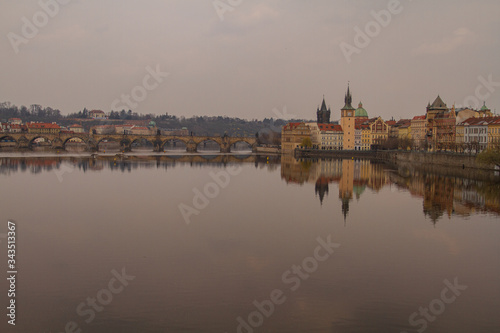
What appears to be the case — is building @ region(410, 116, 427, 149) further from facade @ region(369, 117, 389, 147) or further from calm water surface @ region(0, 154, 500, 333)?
calm water surface @ region(0, 154, 500, 333)

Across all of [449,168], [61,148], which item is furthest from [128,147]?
[449,168]

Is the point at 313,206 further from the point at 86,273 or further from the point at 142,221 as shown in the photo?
the point at 86,273

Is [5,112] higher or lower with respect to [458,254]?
higher

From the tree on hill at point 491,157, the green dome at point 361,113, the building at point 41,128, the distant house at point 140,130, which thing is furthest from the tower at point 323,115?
the tree on hill at point 491,157

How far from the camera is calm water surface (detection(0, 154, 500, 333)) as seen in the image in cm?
1110

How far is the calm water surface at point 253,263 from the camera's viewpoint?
36.4 ft

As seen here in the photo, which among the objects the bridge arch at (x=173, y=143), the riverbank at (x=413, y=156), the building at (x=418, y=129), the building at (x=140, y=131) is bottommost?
the riverbank at (x=413, y=156)

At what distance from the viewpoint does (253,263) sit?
590 inches

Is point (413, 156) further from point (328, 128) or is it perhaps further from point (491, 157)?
point (328, 128)

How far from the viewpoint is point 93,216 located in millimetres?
22688

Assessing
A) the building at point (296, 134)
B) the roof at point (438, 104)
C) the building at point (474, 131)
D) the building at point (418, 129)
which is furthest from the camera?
the building at point (296, 134)

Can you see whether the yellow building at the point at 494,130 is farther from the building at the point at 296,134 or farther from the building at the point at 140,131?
the building at the point at 140,131

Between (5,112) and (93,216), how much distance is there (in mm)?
172066

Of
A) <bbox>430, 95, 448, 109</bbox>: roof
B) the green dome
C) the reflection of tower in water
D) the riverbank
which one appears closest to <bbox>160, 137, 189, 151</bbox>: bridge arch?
the riverbank
